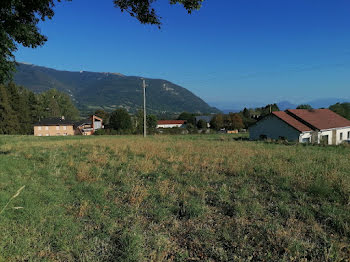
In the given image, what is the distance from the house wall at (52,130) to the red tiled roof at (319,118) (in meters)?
67.7

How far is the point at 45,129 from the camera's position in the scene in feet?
224

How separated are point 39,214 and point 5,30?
8.11m

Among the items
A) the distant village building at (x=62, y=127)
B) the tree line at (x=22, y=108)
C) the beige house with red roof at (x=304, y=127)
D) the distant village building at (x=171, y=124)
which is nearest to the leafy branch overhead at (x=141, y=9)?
the beige house with red roof at (x=304, y=127)

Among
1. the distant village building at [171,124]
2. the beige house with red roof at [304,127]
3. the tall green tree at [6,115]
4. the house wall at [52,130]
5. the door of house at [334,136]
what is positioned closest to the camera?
the beige house with red roof at [304,127]

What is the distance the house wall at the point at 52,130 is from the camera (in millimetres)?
67188

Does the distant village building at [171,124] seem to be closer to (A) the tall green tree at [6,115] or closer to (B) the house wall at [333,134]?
(A) the tall green tree at [6,115]

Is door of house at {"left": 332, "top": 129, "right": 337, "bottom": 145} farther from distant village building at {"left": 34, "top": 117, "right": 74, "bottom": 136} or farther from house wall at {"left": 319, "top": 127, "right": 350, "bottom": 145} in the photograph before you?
distant village building at {"left": 34, "top": 117, "right": 74, "bottom": 136}

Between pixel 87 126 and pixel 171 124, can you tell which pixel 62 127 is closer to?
pixel 87 126

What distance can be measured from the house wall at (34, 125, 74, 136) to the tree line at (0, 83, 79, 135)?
101 inches

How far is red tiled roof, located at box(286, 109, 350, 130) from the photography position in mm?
30825

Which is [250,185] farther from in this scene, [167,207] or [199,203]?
[167,207]

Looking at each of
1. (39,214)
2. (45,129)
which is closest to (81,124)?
(45,129)

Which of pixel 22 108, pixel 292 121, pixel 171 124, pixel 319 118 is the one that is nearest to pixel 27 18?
pixel 292 121

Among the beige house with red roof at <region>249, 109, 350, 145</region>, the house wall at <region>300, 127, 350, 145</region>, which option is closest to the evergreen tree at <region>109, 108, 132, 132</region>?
the beige house with red roof at <region>249, 109, 350, 145</region>
